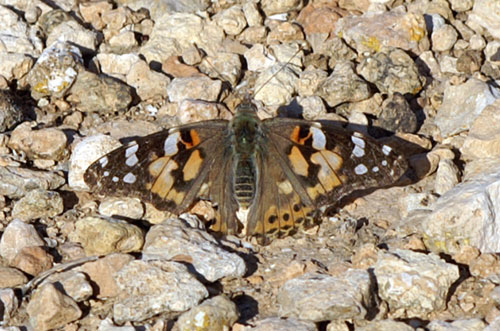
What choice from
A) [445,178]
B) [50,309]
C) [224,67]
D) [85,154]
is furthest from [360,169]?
[50,309]

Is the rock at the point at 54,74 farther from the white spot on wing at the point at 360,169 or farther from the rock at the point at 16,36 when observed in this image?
the white spot on wing at the point at 360,169

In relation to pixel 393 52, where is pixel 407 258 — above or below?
below

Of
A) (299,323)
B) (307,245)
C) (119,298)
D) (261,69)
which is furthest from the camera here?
(261,69)

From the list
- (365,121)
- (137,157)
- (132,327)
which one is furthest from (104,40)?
(132,327)

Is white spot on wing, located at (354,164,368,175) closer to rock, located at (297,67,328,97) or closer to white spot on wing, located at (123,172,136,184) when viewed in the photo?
rock, located at (297,67,328,97)

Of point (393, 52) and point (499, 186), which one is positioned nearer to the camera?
point (499, 186)

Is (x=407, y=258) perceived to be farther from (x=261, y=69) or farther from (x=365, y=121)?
(x=261, y=69)

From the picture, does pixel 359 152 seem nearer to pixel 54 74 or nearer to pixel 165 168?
pixel 165 168

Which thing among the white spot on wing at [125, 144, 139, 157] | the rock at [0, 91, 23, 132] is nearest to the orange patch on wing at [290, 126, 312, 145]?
the white spot on wing at [125, 144, 139, 157]
